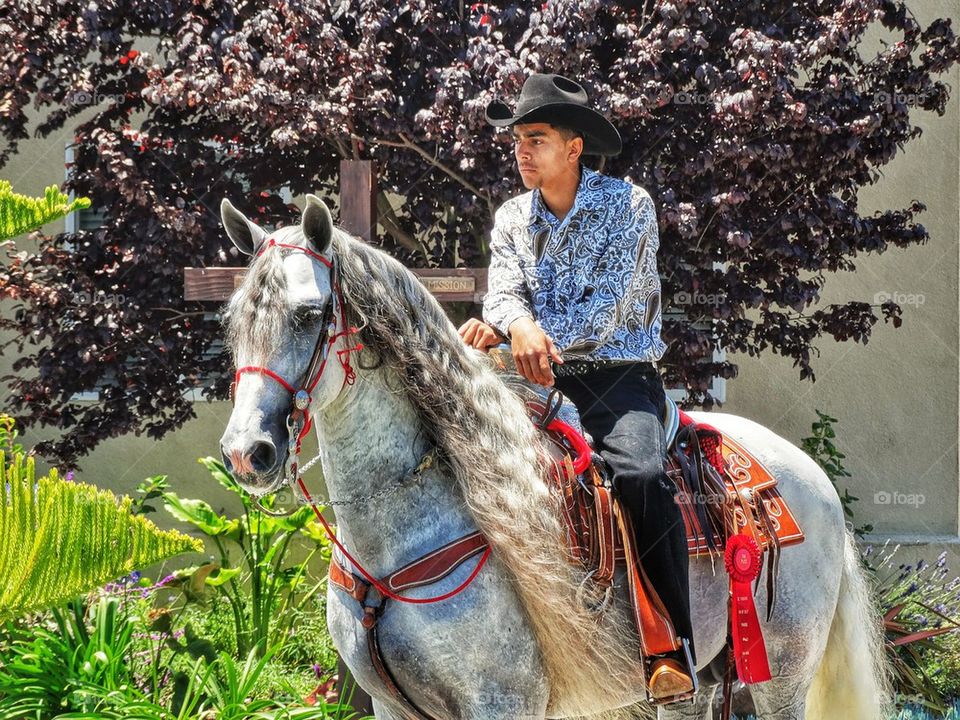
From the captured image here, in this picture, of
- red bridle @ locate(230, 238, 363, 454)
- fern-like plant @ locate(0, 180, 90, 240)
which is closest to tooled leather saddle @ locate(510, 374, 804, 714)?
red bridle @ locate(230, 238, 363, 454)

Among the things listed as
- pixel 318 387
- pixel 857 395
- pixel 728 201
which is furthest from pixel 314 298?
pixel 857 395

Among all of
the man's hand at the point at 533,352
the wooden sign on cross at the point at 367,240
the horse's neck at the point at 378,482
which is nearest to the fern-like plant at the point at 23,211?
the wooden sign on cross at the point at 367,240

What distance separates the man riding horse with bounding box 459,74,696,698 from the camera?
3.13 m

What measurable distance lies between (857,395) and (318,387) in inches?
257

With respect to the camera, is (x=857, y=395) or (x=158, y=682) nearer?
(x=158, y=682)

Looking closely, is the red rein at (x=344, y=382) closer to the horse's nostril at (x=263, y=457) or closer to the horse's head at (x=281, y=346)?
the horse's head at (x=281, y=346)

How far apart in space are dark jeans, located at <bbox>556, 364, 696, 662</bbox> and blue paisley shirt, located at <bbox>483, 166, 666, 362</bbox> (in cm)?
19

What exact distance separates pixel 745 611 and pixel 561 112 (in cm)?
187

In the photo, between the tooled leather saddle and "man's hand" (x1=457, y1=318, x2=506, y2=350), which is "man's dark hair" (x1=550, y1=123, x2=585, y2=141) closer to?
"man's hand" (x1=457, y1=318, x2=506, y2=350)

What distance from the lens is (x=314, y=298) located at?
2598 mm

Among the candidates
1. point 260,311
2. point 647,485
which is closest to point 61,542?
point 260,311

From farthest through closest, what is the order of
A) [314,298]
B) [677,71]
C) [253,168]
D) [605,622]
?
1. [253,168]
2. [677,71]
3. [605,622]
4. [314,298]

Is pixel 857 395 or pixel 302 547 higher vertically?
pixel 857 395

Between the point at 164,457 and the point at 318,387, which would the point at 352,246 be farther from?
the point at 164,457
